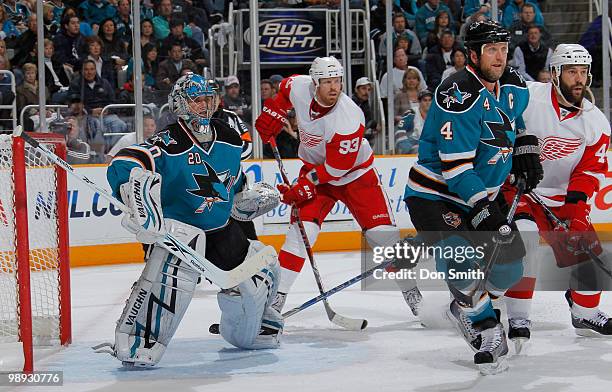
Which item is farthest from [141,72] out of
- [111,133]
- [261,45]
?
[261,45]

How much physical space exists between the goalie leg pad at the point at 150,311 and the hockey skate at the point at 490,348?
3.40 ft

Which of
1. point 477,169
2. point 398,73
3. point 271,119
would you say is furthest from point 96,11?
point 477,169

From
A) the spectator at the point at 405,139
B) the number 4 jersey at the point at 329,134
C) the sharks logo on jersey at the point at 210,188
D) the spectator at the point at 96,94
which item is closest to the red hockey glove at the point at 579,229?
the number 4 jersey at the point at 329,134

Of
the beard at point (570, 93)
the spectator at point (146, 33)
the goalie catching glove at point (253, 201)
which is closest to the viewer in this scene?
the goalie catching glove at point (253, 201)

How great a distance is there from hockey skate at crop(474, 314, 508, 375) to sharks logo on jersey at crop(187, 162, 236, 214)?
1021mm

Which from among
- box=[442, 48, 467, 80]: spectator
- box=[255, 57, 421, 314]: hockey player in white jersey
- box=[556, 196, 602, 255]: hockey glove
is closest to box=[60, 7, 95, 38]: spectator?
box=[442, 48, 467, 80]: spectator

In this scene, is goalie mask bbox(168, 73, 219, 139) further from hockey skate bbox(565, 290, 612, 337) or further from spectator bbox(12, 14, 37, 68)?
spectator bbox(12, 14, 37, 68)

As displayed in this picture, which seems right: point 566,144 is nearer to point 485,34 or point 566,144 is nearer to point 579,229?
point 579,229

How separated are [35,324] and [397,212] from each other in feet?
12.1

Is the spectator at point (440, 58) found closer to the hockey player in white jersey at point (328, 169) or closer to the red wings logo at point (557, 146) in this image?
the hockey player in white jersey at point (328, 169)

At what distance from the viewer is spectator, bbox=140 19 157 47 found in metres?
7.17

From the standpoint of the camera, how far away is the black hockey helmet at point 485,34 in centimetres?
347

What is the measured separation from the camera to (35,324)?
13.9 feet

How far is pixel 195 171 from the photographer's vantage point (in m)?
3.79
